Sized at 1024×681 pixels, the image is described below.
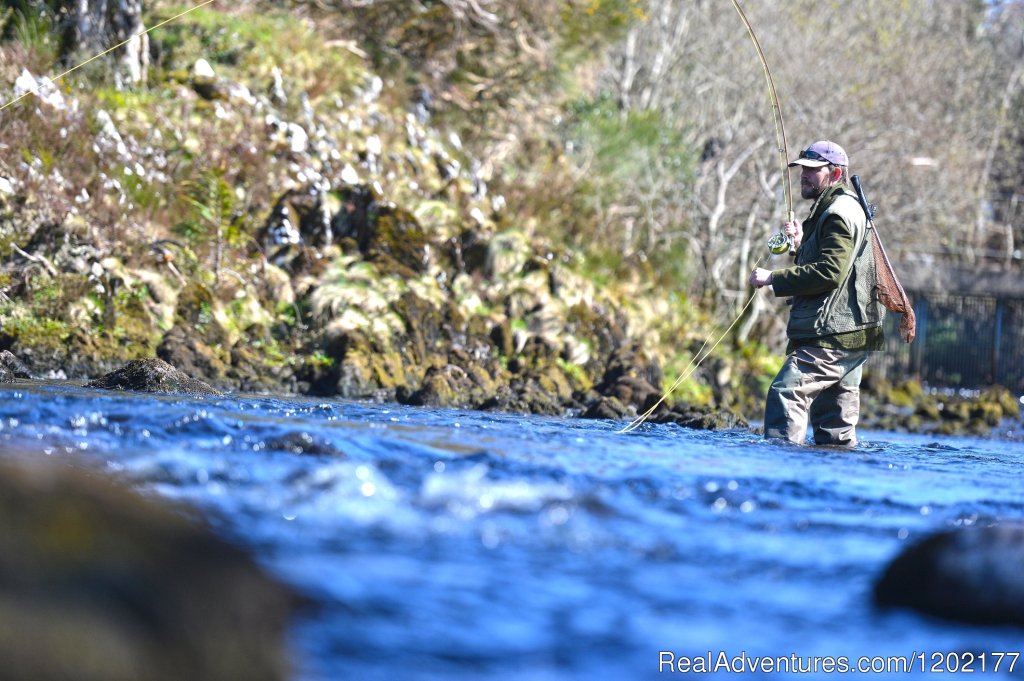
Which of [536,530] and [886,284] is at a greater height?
[886,284]

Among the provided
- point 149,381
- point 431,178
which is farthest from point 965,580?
point 431,178

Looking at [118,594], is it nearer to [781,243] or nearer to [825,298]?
[825,298]

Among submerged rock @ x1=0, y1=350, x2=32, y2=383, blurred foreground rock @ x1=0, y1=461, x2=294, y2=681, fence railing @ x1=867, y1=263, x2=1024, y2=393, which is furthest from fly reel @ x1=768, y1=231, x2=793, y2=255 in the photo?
fence railing @ x1=867, y1=263, x2=1024, y2=393

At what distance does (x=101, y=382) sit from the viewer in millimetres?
8273

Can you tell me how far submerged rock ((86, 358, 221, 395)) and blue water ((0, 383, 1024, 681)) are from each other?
1183 mm

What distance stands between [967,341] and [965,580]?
24.5 meters

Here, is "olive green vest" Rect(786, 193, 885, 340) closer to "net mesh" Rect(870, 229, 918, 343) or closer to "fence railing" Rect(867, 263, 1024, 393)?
"net mesh" Rect(870, 229, 918, 343)

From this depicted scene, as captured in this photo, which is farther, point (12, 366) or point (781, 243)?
point (12, 366)

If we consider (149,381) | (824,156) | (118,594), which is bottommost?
(118,594)

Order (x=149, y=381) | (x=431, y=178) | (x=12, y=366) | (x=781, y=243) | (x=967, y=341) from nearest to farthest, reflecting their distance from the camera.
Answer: (x=781, y=243)
(x=149, y=381)
(x=12, y=366)
(x=431, y=178)
(x=967, y=341)

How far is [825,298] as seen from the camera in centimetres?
704

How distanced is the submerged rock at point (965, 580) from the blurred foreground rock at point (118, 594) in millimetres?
1972

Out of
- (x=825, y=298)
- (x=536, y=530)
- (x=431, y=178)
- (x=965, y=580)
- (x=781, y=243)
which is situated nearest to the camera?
(x=965, y=580)

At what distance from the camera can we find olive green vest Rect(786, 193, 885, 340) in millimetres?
6961
